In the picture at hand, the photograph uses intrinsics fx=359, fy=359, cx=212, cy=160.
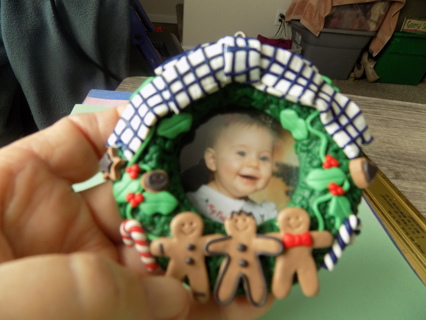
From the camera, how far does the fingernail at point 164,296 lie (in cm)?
31

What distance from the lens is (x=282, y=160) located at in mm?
373

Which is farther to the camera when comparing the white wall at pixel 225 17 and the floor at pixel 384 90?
the white wall at pixel 225 17

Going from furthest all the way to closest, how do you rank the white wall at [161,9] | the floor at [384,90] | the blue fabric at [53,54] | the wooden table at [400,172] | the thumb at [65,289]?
the white wall at [161,9], the floor at [384,90], the blue fabric at [53,54], the wooden table at [400,172], the thumb at [65,289]

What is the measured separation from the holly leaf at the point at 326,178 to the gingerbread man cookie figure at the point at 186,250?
0.11 meters

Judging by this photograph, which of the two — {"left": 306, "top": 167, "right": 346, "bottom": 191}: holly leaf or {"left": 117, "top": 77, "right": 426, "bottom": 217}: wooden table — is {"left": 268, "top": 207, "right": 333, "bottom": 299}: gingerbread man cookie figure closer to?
{"left": 306, "top": 167, "right": 346, "bottom": 191}: holly leaf

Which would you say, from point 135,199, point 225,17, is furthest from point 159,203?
point 225,17

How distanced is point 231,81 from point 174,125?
68 millimetres

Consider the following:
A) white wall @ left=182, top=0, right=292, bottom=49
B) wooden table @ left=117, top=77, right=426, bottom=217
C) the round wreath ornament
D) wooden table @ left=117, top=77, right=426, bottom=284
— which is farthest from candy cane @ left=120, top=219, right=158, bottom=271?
white wall @ left=182, top=0, right=292, bottom=49

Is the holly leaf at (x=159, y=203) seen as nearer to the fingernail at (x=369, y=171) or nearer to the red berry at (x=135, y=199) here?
the red berry at (x=135, y=199)

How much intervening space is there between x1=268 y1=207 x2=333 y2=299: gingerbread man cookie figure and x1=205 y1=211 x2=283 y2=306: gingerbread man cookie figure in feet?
0.04

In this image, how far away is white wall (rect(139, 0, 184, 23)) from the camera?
7.54 feet

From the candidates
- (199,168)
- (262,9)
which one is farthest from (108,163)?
(262,9)

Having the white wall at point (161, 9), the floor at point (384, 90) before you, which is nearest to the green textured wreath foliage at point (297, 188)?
the floor at point (384, 90)

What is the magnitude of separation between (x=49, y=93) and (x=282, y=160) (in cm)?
85
